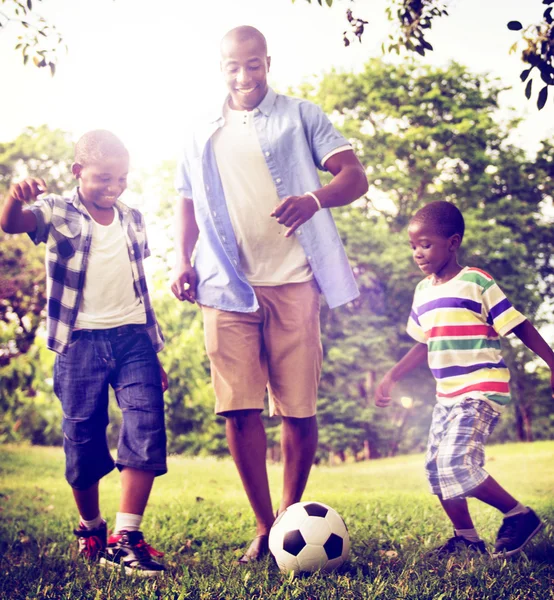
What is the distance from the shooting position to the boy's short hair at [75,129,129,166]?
123 inches


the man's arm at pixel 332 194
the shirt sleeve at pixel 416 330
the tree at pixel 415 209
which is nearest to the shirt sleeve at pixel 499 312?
the shirt sleeve at pixel 416 330

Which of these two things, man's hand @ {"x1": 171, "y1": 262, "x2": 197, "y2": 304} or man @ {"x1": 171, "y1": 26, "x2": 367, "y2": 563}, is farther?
man's hand @ {"x1": 171, "y1": 262, "x2": 197, "y2": 304}

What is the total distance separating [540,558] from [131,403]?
1.87 metres

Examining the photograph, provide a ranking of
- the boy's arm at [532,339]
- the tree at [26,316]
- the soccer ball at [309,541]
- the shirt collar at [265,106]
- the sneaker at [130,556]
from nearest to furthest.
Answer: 1. the soccer ball at [309,541]
2. the sneaker at [130,556]
3. the boy's arm at [532,339]
4. the shirt collar at [265,106]
5. the tree at [26,316]

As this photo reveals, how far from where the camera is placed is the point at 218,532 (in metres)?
3.74

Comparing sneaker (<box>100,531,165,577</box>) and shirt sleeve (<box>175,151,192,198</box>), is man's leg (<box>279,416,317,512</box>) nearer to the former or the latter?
sneaker (<box>100,531,165,577</box>)

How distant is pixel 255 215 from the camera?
3.21 meters

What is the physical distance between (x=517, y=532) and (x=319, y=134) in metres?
1.93

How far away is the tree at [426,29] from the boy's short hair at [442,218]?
0.62 m

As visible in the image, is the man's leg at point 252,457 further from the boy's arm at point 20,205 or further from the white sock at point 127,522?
the boy's arm at point 20,205

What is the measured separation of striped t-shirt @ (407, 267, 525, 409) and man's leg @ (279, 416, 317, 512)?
0.62m

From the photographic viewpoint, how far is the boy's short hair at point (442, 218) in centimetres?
317

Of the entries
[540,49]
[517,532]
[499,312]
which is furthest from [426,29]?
[517,532]

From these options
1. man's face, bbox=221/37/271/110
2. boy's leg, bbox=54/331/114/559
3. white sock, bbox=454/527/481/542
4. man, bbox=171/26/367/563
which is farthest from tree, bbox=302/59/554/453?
man's face, bbox=221/37/271/110
